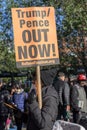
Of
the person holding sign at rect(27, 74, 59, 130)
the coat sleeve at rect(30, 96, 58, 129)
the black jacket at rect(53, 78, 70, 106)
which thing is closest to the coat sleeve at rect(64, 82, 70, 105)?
the black jacket at rect(53, 78, 70, 106)

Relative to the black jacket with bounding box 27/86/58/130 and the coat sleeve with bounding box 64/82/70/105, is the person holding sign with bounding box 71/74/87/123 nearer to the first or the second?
the coat sleeve with bounding box 64/82/70/105

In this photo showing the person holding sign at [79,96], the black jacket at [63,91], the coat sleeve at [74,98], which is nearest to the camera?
the person holding sign at [79,96]

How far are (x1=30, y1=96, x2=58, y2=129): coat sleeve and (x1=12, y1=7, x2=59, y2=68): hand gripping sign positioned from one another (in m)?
1.20

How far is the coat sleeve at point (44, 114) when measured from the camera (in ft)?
17.6

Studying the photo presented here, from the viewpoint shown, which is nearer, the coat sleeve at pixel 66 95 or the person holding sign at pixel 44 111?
the person holding sign at pixel 44 111

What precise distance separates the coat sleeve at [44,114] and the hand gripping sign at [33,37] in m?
1.20

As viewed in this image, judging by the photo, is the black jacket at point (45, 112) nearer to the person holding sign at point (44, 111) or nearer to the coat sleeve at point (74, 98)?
the person holding sign at point (44, 111)

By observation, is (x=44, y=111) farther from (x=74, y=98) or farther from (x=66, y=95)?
(x=66, y=95)

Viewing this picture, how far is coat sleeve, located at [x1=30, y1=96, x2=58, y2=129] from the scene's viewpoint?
5.35 meters

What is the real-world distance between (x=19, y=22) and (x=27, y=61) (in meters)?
0.57

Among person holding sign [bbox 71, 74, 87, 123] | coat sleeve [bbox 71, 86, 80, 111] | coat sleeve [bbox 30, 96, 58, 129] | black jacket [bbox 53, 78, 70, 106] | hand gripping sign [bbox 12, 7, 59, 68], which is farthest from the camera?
black jacket [bbox 53, 78, 70, 106]

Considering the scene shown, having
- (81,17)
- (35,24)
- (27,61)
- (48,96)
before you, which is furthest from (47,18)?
(81,17)

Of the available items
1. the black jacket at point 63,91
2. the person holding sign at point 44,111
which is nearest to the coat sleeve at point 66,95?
the black jacket at point 63,91

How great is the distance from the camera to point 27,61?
21.5 ft
